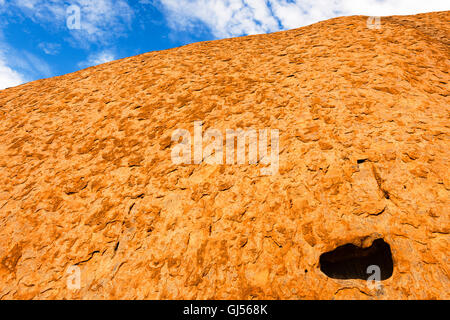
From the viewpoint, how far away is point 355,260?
2088mm

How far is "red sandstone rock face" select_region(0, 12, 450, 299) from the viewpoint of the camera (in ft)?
6.64

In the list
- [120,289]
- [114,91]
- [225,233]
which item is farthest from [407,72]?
[114,91]

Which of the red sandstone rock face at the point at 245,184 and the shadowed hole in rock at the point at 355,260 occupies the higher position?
the red sandstone rock face at the point at 245,184

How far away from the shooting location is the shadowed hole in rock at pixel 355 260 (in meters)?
1.97

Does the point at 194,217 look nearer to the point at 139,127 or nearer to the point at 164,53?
the point at 139,127

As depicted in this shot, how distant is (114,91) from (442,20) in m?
7.47

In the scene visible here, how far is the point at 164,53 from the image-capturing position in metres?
5.75

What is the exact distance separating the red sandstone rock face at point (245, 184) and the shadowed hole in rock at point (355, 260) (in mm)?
77

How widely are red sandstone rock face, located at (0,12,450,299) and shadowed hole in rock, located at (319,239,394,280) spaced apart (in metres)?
0.08

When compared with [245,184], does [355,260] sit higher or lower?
lower

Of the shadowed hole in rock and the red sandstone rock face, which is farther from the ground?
→ the red sandstone rock face

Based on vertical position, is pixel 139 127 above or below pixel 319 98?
below

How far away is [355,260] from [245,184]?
127 centimetres

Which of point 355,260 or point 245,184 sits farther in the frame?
point 245,184
